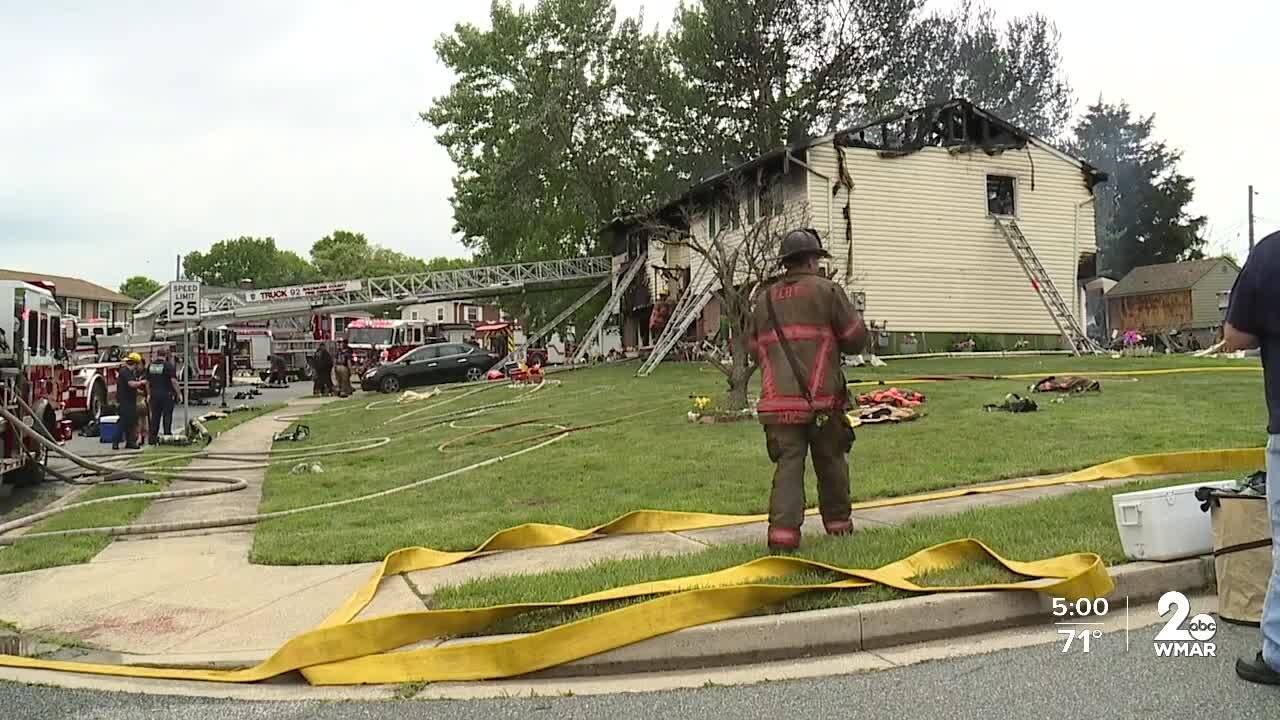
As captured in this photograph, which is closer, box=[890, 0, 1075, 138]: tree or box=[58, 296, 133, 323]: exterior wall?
box=[890, 0, 1075, 138]: tree

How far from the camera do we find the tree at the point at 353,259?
9662 centimetres

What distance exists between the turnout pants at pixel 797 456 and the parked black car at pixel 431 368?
2551 centimetres

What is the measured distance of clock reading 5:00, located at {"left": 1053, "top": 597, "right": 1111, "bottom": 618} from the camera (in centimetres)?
489

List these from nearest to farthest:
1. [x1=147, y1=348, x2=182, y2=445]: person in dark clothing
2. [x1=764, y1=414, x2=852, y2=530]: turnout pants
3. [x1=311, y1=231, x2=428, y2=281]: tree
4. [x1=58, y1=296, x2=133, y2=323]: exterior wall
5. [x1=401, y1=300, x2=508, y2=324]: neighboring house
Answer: [x1=764, y1=414, x2=852, y2=530]: turnout pants → [x1=147, y1=348, x2=182, y2=445]: person in dark clothing → [x1=58, y1=296, x2=133, y2=323]: exterior wall → [x1=401, y1=300, x2=508, y2=324]: neighboring house → [x1=311, y1=231, x2=428, y2=281]: tree

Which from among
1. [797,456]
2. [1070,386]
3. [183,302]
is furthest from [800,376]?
[183,302]

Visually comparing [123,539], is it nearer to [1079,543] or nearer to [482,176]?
[1079,543]

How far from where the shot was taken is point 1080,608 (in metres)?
4.91

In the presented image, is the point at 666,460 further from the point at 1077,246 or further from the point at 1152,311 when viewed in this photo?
the point at 1152,311

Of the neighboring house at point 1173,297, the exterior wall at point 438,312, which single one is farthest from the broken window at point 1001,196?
the exterior wall at point 438,312

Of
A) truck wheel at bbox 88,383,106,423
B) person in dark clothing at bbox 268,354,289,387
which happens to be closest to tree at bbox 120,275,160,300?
person in dark clothing at bbox 268,354,289,387

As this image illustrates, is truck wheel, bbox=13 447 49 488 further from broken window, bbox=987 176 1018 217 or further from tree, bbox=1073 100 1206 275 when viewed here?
tree, bbox=1073 100 1206 275

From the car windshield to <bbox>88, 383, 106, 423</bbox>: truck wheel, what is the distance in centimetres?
2054

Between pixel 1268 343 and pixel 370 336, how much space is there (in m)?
39.0

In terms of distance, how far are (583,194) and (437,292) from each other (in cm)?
688
